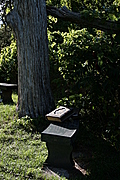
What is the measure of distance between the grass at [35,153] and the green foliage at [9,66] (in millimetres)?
4532

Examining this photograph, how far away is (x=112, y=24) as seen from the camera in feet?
12.3

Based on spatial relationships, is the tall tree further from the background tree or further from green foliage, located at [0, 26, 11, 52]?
green foliage, located at [0, 26, 11, 52]

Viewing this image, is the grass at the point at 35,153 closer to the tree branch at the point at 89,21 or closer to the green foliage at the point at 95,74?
the green foliage at the point at 95,74

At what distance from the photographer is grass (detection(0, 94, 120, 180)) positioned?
3229mm

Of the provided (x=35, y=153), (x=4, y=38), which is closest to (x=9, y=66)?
(x=35, y=153)

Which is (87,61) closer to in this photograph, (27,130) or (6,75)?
(27,130)

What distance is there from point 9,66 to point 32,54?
179 inches

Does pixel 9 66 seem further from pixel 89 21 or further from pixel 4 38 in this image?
pixel 4 38

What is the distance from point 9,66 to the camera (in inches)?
366

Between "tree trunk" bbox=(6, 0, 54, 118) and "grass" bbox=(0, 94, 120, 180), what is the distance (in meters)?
0.38

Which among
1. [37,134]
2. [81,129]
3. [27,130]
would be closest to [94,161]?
[81,129]

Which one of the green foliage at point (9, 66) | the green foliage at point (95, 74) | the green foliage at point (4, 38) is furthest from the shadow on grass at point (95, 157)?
the green foliage at point (4, 38)

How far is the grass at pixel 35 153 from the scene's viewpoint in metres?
3.23

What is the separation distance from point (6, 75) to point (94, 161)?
6.67 meters
